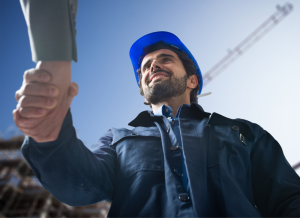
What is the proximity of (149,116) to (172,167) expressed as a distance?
886 mm

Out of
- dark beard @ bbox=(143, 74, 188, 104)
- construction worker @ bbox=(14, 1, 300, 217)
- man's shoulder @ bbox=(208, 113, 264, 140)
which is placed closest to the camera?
construction worker @ bbox=(14, 1, 300, 217)

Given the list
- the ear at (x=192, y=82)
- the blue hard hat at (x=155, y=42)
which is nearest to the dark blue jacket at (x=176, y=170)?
the ear at (x=192, y=82)

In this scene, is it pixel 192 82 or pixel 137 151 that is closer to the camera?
pixel 137 151

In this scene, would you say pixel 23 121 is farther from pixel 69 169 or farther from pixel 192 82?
pixel 192 82

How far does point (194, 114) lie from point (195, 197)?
1043 millimetres

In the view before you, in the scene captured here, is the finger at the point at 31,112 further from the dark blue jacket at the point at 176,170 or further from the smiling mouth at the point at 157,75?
the smiling mouth at the point at 157,75

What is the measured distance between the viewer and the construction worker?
1.11 metres

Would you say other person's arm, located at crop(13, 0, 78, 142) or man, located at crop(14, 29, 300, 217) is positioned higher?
other person's arm, located at crop(13, 0, 78, 142)

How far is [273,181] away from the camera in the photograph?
67.8 inches

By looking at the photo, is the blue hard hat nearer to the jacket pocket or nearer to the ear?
the ear

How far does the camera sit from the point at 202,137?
1787 mm

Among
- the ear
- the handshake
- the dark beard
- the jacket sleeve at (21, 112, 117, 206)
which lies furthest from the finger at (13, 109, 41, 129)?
the ear

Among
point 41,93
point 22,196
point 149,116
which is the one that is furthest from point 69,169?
point 22,196

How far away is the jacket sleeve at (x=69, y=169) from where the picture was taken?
1.20 metres
